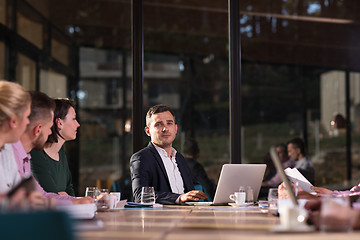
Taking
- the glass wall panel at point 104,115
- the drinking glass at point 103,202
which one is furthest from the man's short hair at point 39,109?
the glass wall panel at point 104,115

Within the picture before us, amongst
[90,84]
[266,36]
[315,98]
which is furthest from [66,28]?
[315,98]

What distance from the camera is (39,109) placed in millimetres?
3213

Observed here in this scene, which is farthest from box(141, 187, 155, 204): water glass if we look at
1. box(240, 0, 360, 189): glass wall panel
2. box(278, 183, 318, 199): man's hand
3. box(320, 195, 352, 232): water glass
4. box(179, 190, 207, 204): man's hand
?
box(240, 0, 360, 189): glass wall panel

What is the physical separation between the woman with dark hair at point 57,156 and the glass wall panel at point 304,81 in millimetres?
5482

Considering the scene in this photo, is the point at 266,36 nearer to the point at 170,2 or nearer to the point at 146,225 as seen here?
the point at 170,2

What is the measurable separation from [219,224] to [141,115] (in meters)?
2.71

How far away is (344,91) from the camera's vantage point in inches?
378

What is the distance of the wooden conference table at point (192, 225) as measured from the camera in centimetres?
198

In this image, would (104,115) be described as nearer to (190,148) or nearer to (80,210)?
(190,148)

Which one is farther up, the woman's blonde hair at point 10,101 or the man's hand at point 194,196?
the woman's blonde hair at point 10,101

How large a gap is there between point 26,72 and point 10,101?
5.55 metres

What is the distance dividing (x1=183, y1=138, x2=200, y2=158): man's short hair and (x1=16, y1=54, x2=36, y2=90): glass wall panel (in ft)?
8.49

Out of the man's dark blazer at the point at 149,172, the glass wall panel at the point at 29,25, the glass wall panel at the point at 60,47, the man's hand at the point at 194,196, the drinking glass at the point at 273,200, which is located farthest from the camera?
the glass wall panel at the point at 60,47

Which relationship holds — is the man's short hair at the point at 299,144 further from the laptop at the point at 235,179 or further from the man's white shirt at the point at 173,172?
the laptop at the point at 235,179
